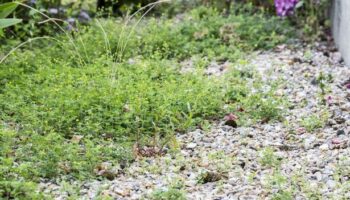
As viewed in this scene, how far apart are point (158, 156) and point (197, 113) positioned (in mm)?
626

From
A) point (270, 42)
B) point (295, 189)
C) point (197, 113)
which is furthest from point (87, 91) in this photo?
point (270, 42)

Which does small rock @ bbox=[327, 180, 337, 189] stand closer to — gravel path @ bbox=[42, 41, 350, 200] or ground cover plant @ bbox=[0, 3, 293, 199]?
gravel path @ bbox=[42, 41, 350, 200]

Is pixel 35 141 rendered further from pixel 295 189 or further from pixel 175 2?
pixel 175 2

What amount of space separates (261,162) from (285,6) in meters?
2.81

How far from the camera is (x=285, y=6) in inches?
239

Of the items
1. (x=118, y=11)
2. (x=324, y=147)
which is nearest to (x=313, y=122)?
(x=324, y=147)

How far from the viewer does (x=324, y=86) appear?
15.1 feet

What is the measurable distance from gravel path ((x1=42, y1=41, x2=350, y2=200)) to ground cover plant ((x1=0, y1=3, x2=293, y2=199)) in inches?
4.8

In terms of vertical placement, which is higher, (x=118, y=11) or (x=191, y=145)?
(x=118, y=11)

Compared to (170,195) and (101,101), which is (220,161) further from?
(101,101)

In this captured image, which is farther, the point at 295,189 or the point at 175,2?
the point at 175,2

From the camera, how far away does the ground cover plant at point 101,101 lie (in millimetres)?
3430

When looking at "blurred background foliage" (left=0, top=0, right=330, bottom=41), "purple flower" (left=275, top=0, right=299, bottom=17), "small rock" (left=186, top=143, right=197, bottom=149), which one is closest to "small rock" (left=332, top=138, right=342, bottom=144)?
"small rock" (left=186, top=143, right=197, bottom=149)

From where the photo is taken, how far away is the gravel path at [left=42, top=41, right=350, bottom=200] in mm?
3230
